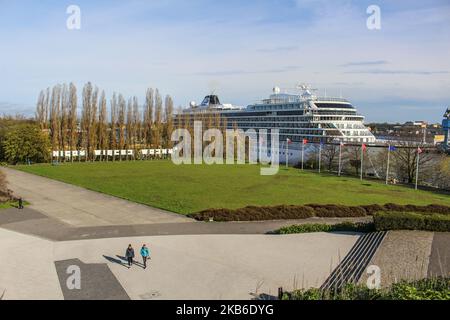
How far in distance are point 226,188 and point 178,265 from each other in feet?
52.7

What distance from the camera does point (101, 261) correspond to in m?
14.1

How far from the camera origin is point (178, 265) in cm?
1367

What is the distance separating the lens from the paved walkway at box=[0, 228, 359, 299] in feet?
37.8

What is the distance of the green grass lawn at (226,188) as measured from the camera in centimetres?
2495

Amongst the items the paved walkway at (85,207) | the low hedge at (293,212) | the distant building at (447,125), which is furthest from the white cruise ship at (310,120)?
the paved walkway at (85,207)

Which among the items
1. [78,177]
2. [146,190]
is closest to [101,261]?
[146,190]

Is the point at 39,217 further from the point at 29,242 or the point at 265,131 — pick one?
the point at 265,131

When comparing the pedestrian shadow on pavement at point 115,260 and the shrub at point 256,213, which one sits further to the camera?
the shrub at point 256,213

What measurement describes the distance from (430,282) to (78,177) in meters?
29.8

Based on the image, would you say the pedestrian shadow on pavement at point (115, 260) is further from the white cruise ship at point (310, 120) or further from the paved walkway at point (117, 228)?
the white cruise ship at point (310, 120)

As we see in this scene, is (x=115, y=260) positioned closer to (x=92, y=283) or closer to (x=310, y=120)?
(x=92, y=283)

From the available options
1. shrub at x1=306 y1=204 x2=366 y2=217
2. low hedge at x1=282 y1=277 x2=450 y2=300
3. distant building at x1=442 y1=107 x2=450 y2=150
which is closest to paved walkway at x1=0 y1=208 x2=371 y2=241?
shrub at x1=306 y1=204 x2=366 y2=217

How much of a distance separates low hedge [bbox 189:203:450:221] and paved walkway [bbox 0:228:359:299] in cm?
286

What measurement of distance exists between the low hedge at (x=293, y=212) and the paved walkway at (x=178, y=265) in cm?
286
